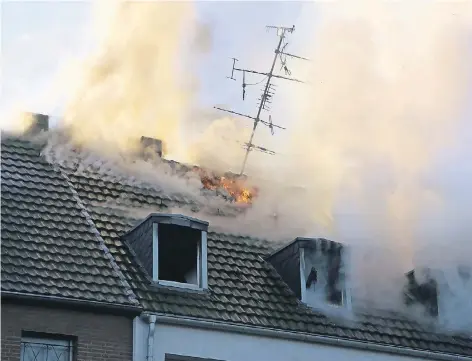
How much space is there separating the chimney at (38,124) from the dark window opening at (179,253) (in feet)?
10.8

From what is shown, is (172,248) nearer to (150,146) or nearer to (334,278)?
(334,278)

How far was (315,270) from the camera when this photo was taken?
18.5 m

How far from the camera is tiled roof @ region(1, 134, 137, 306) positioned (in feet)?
50.5

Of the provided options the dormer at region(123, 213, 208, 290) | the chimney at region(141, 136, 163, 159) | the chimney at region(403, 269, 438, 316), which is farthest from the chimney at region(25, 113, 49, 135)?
the chimney at region(403, 269, 438, 316)

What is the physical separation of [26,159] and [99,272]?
2883 mm

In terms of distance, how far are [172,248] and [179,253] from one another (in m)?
0.16

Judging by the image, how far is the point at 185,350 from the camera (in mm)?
16094

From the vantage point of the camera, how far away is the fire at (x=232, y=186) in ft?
65.8

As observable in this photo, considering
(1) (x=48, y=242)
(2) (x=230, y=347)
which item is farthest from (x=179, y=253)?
(1) (x=48, y=242)

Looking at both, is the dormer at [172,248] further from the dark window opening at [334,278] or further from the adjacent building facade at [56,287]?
the dark window opening at [334,278]

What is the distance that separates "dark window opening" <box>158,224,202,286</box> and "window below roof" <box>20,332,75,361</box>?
227cm

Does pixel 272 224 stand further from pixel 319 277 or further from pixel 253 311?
pixel 253 311

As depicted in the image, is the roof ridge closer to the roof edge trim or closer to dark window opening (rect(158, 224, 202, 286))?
the roof edge trim

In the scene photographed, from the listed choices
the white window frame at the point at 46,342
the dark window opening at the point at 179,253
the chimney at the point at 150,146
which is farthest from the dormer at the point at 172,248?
the chimney at the point at 150,146
